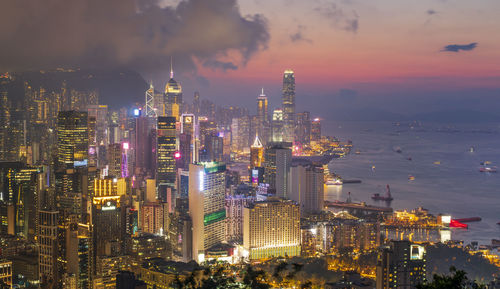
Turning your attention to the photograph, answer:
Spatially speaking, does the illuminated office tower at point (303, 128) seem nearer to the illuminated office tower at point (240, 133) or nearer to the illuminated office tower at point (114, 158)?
the illuminated office tower at point (240, 133)

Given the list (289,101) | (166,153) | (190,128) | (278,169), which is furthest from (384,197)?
(289,101)

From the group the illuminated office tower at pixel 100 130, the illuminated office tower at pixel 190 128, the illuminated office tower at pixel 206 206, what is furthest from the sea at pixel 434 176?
the illuminated office tower at pixel 100 130

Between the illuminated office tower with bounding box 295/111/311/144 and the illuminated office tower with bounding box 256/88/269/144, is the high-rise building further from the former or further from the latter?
the illuminated office tower with bounding box 295/111/311/144

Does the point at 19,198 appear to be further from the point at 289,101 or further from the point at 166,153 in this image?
the point at 289,101

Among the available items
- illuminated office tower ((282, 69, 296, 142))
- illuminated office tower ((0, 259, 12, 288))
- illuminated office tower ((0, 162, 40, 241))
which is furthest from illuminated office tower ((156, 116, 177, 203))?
illuminated office tower ((282, 69, 296, 142))

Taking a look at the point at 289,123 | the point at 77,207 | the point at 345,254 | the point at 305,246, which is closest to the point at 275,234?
the point at 305,246

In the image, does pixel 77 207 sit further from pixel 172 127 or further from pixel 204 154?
pixel 204 154

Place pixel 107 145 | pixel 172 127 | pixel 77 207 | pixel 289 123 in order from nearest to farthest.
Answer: pixel 77 207 < pixel 107 145 < pixel 172 127 < pixel 289 123
